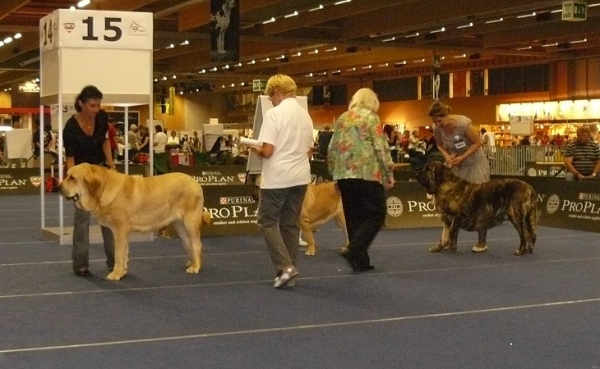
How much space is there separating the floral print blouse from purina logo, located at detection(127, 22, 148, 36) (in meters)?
3.36

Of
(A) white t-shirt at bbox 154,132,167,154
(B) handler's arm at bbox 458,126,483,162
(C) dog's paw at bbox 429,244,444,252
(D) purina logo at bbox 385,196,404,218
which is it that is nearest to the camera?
(B) handler's arm at bbox 458,126,483,162

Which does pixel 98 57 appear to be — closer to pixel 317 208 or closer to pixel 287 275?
pixel 317 208

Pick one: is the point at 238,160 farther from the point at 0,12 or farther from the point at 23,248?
the point at 23,248

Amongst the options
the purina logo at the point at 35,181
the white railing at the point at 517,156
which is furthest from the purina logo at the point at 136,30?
the white railing at the point at 517,156

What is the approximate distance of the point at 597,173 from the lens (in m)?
12.1

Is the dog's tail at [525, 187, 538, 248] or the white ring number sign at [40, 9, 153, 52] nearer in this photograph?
the dog's tail at [525, 187, 538, 248]

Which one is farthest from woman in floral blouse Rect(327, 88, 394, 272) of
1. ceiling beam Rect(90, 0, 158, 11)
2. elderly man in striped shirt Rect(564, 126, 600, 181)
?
ceiling beam Rect(90, 0, 158, 11)

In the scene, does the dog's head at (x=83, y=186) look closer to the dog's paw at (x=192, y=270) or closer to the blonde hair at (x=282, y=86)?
the dog's paw at (x=192, y=270)

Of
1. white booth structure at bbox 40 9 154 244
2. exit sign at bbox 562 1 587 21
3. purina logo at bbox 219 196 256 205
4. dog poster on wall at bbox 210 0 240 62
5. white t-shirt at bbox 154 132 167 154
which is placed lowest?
purina logo at bbox 219 196 256 205

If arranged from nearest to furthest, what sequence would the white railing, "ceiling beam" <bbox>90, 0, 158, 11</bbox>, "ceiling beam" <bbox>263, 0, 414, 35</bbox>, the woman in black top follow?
the woman in black top, "ceiling beam" <bbox>90, 0, 158, 11</bbox>, the white railing, "ceiling beam" <bbox>263, 0, 414, 35</bbox>

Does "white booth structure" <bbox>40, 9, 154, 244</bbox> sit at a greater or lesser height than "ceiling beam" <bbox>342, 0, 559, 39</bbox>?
lesser

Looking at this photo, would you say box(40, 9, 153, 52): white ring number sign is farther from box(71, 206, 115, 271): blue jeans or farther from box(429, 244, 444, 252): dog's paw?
box(429, 244, 444, 252): dog's paw

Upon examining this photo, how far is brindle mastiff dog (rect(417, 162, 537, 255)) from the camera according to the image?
8703 mm

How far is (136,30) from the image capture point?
31.7 ft
